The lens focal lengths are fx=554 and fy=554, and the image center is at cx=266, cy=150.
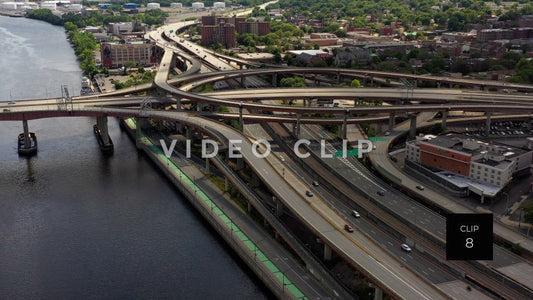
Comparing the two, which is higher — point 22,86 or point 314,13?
point 314,13

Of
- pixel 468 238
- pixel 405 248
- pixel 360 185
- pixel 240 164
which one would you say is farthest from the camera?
pixel 240 164

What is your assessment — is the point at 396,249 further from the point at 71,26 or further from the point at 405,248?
the point at 71,26

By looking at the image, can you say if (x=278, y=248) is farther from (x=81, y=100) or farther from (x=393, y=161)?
(x=81, y=100)

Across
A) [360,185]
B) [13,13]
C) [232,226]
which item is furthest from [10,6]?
[232,226]

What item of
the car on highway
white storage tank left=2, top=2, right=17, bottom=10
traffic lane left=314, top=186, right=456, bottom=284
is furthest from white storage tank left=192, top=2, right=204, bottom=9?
the car on highway

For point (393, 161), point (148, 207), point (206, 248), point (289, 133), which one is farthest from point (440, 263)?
point (289, 133)

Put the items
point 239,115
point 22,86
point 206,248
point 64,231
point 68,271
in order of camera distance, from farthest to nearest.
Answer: point 22,86
point 239,115
point 64,231
point 206,248
point 68,271
